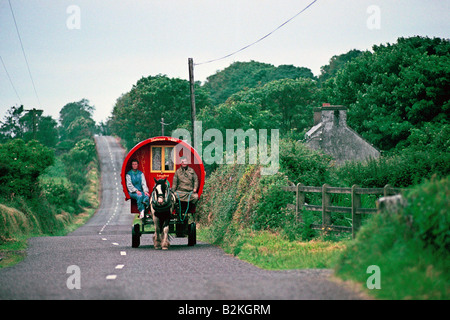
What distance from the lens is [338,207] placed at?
16641 millimetres

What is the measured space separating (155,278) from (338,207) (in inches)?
269

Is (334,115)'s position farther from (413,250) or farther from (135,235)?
(413,250)

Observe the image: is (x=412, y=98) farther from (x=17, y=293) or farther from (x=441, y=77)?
(x=17, y=293)

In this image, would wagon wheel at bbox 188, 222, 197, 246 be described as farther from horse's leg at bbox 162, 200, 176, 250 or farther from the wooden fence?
the wooden fence

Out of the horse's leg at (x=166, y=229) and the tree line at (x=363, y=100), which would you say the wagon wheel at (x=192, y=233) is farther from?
the tree line at (x=363, y=100)

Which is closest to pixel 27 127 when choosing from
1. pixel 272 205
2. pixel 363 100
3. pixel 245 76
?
pixel 245 76

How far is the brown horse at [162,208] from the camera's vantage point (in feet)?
58.9

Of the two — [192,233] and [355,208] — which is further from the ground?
[355,208]

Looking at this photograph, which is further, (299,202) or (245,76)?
(245,76)

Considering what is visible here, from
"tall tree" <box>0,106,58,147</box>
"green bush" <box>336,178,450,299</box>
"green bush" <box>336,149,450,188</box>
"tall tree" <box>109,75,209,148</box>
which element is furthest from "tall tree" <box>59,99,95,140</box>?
"green bush" <box>336,178,450,299</box>

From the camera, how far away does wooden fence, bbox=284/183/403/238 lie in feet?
50.6

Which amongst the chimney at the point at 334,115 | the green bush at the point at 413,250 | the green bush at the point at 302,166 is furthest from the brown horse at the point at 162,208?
the chimney at the point at 334,115

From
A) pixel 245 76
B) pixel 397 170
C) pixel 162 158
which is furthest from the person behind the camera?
pixel 245 76
